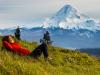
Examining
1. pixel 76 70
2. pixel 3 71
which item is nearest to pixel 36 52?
pixel 76 70

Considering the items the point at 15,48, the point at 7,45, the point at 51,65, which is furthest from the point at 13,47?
the point at 51,65

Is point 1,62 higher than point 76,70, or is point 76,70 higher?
point 1,62

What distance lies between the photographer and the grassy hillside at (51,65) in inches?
545

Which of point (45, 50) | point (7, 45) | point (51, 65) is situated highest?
point (7, 45)

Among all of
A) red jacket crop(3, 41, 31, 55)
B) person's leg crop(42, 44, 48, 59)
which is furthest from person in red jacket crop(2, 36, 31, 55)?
person's leg crop(42, 44, 48, 59)

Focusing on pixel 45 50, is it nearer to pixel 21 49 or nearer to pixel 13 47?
pixel 21 49

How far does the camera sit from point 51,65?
1970 centimetres

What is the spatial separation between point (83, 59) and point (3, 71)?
11397 mm

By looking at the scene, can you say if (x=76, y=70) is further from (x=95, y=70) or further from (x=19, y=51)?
(x=19, y=51)

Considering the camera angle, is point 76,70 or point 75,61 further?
point 75,61

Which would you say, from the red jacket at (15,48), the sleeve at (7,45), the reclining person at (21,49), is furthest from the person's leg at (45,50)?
the sleeve at (7,45)

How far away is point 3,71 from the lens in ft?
43.7

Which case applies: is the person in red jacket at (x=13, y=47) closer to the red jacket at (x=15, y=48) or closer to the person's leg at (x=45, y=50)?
the red jacket at (x=15, y=48)

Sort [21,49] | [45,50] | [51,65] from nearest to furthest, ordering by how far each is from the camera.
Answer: [45,50]
[51,65]
[21,49]
